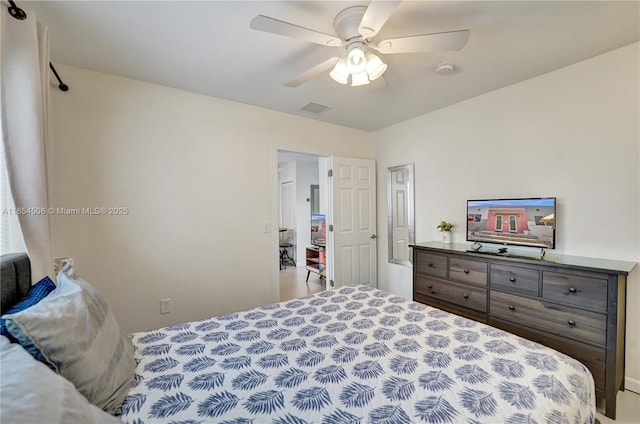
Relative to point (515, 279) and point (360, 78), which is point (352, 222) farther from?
point (360, 78)

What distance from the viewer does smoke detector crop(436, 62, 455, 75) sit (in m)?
2.22

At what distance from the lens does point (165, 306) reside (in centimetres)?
262

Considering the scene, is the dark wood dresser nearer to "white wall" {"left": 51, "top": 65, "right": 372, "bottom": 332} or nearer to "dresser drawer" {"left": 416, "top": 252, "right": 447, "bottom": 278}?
"dresser drawer" {"left": 416, "top": 252, "right": 447, "bottom": 278}

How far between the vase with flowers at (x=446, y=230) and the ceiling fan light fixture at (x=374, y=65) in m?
2.04

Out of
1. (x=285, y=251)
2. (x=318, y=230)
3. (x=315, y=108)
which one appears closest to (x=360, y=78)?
(x=315, y=108)

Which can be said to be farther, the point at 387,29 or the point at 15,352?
the point at 387,29

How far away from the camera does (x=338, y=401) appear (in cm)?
102

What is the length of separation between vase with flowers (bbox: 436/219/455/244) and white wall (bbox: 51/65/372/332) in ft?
6.32

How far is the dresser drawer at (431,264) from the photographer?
2.76m

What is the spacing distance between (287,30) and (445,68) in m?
1.47

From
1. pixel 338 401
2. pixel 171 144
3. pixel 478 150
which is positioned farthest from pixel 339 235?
pixel 338 401

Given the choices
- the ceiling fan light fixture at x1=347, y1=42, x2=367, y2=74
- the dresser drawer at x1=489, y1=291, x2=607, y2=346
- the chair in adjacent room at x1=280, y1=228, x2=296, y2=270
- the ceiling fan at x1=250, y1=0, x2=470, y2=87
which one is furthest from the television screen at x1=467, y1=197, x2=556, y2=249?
the chair in adjacent room at x1=280, y1=228, x2=296, y2=270

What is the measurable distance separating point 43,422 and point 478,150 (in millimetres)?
3460

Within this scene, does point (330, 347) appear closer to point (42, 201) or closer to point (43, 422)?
point (43, 422)
